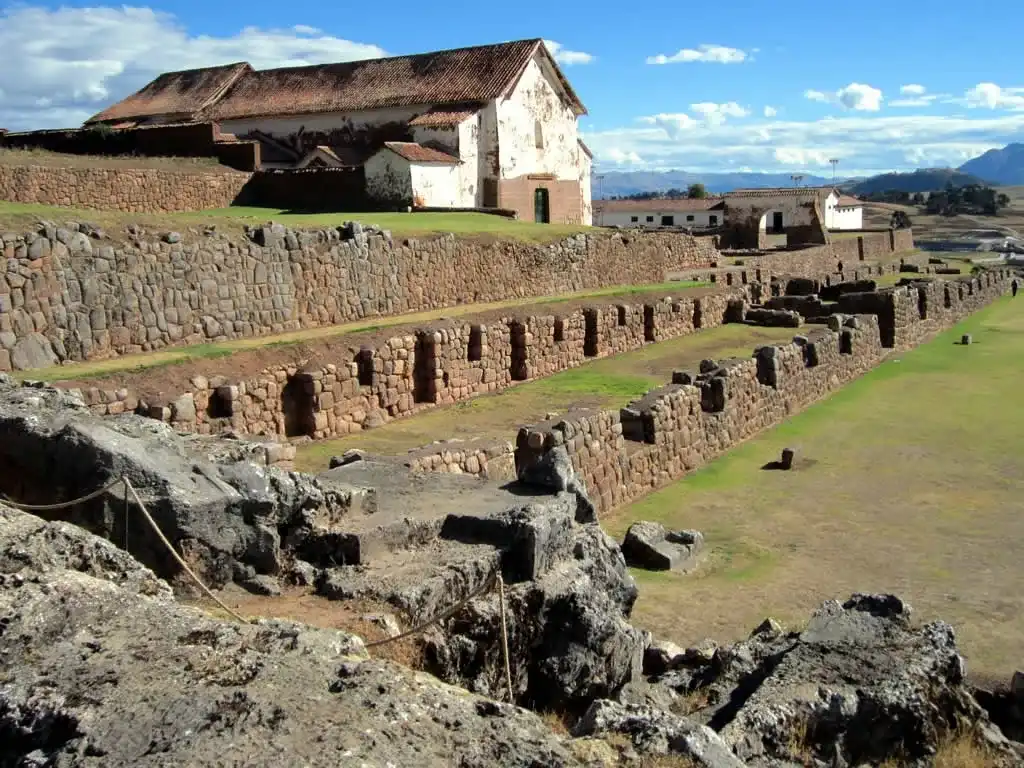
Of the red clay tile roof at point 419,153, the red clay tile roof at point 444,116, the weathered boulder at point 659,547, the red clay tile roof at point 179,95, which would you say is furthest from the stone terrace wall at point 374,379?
the red clay tile roof at point 179,95

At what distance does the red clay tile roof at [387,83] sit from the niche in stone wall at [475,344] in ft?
67.2

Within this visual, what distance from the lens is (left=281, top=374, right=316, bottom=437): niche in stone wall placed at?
15789mm

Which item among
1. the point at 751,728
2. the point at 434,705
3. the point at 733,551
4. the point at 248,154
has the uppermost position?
the point at 248,154

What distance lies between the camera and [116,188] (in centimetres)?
2558

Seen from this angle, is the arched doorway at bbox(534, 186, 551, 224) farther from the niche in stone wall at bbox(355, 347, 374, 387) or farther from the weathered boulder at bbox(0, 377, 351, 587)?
the weathered boulder at bbox(0, 377, 351, 587)

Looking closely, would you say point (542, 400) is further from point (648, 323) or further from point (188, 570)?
point (188, 570)

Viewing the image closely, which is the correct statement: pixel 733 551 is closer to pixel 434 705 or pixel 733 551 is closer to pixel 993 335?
pixel 434 705

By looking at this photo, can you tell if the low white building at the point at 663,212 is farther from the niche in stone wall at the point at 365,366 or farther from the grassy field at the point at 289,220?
the niche in stone wall at the point at 365,366

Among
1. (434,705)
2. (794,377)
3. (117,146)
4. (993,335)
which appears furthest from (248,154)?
(434,705)

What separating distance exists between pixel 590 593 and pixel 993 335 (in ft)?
95.2

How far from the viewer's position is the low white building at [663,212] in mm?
73188

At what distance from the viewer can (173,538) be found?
21.0 ft

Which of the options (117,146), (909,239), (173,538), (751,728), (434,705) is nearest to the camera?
(434,705)

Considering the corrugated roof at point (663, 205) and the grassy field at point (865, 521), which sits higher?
the corrugated roof at point (663, 205)
